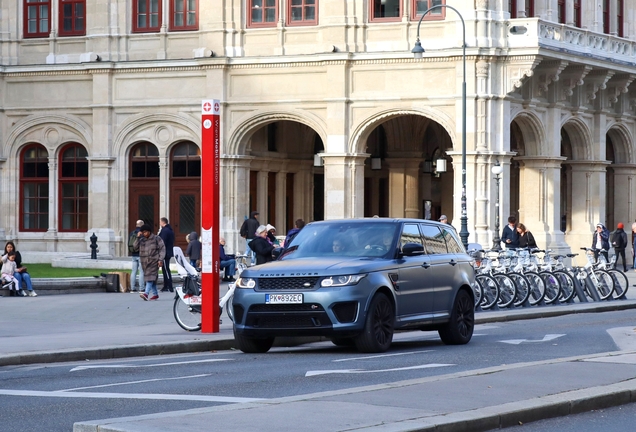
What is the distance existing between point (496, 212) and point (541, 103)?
4.40 meters

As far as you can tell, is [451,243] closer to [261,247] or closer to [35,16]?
[261,247]

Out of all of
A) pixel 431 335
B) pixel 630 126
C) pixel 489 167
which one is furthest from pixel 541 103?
pixel 431 335

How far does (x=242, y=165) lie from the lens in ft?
150

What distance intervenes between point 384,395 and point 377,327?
577 cm

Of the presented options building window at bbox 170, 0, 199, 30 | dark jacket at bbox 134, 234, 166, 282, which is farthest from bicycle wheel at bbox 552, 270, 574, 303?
building window at bbox 170, 0, 199, 30

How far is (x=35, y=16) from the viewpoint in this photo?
4778cm

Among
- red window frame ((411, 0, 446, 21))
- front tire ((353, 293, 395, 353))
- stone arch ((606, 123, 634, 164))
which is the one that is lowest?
front tire ((353, 293, 395, 353))

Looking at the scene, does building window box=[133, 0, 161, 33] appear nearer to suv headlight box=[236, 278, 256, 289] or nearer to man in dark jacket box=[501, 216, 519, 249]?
man in dark jacket box=[501, 216, 519, 249]

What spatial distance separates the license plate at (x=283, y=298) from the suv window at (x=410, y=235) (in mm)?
1864

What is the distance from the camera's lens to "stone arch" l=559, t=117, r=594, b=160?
4794 cm

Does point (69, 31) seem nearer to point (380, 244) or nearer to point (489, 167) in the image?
point (489, 167)

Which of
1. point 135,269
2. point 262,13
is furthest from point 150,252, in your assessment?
point 262,13

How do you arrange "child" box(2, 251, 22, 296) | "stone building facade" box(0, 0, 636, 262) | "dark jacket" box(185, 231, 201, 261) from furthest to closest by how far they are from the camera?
"stone building facade" box(0, 0, 636, 262)
"dark jacket" box(185, 231, 201, 261)
"child" box(2, 251, 22, 296)

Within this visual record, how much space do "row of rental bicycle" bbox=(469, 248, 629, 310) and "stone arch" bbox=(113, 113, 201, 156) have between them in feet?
54.8
